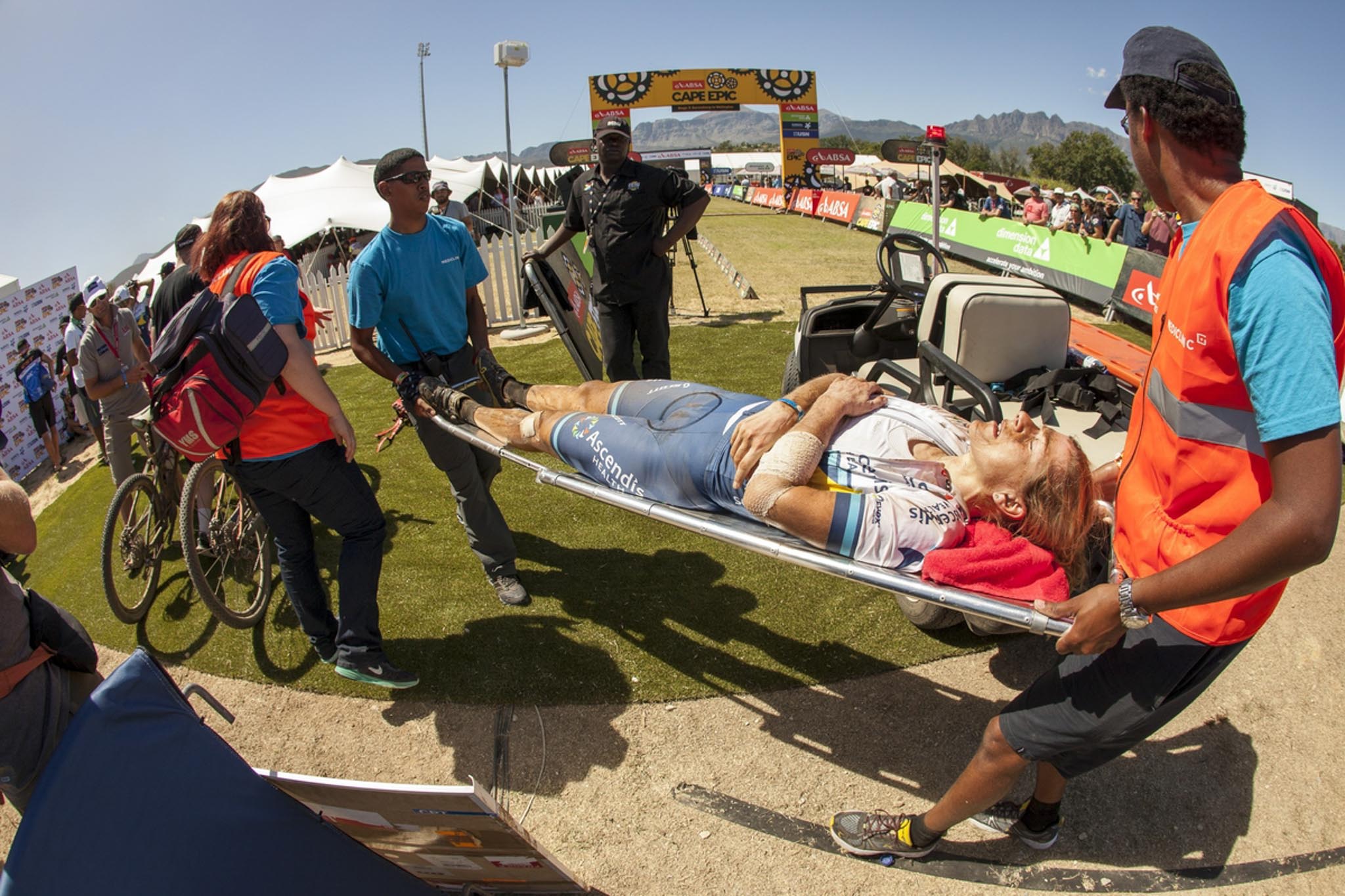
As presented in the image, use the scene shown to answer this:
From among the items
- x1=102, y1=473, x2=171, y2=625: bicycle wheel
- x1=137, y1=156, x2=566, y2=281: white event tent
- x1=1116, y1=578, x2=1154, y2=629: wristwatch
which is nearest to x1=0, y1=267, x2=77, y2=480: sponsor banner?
x1=137, y1=156, x2=566, y2=281: white event tent

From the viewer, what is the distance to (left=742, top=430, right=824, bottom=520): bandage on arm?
234 cm

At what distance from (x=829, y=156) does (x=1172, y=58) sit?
124 ft

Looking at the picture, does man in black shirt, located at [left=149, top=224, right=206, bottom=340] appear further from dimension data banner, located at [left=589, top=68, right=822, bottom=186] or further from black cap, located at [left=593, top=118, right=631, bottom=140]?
dimension data banner, located at [left=589, top=68, right=822, bottom=186]

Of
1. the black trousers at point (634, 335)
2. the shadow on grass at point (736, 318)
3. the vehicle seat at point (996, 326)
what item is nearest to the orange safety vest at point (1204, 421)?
the vehicle seat at point (996, 326)

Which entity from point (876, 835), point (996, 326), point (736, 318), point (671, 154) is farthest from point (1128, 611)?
point (671, 154)

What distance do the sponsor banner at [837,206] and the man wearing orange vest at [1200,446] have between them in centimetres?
2455

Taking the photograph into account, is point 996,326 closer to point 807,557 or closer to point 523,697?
point 807,557

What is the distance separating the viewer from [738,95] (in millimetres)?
34812

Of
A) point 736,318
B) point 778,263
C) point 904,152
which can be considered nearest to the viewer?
point 904,152

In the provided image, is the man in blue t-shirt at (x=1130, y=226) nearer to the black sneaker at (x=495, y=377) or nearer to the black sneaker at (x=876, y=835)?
the black sneaker at (x=495, y=377)

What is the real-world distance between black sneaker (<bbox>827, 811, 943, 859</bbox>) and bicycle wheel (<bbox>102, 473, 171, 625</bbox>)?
388 cm

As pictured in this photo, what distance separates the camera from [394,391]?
26.0 feet

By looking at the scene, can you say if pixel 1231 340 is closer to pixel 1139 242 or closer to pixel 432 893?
pixel 432 893

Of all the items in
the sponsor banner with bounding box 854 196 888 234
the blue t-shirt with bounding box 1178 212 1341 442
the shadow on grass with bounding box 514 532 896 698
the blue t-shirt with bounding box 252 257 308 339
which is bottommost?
the shadow on grass with bounding box 514 532 896 698
